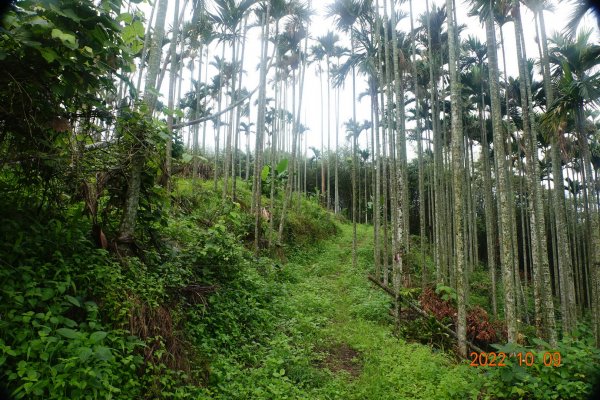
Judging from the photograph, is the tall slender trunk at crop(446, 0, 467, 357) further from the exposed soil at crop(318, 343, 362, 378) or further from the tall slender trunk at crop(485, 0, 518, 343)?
the exposed soil at crop(318, 343, 362, 378)

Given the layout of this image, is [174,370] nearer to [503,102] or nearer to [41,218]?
[41,218]

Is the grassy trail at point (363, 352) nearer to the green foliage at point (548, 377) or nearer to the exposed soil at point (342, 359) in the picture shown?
the exposed soil at point (342, 359)

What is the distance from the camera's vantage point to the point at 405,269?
50.7 feet

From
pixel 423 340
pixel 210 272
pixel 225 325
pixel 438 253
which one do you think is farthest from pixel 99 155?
pixel 438 253

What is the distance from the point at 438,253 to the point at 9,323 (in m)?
14.2

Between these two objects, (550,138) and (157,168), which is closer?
(157,168)

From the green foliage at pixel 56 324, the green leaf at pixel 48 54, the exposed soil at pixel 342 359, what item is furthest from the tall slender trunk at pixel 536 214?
the green leaf at pixel 48 54

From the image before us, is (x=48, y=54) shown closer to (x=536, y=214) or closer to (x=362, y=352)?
(x=362, y=352)

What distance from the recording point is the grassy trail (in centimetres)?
482

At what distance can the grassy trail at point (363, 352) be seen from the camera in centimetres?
482

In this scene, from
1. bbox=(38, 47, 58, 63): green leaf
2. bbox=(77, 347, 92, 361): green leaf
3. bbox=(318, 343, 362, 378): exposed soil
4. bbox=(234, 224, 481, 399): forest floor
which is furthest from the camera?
bbox=(318, 343, 362, 378): exposed soil

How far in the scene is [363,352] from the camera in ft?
20.7

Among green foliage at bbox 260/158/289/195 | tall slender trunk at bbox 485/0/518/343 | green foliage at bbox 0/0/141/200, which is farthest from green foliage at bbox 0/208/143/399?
green foliage at bbox 260/158/289/195

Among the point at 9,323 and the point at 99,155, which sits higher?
the point at 99,155
